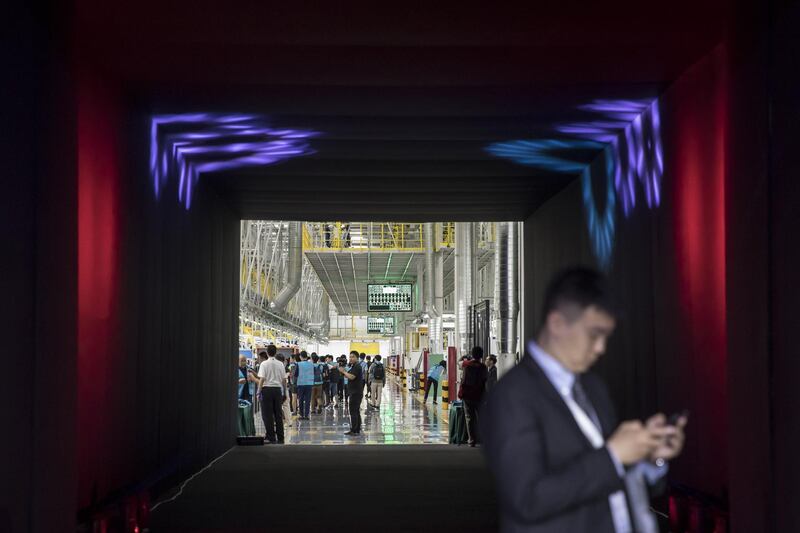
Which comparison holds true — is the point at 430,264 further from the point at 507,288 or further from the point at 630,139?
the point at 630,139

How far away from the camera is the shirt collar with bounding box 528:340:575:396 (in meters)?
A: 2.07

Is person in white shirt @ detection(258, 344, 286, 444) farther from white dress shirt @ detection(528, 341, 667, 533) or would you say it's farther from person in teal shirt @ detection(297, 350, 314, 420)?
white dress shirt @ detection(528, 341, 667, 533)

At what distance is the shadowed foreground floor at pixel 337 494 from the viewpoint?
22.1ft

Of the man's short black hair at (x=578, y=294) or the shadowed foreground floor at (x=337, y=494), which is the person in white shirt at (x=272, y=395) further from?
the man's short black hair at (x=578, y=294)

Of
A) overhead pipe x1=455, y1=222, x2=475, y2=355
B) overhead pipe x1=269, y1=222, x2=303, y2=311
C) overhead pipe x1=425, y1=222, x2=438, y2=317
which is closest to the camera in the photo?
overhead pipe x1=455, y1=222, x2=475, y2=355

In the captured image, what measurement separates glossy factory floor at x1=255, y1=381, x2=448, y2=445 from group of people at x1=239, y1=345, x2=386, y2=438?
33 cm

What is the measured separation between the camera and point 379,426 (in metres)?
17.7

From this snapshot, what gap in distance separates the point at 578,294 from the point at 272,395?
11.8m

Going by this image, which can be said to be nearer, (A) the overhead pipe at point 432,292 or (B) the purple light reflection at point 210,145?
(B) the purple light reflection at point 210,145

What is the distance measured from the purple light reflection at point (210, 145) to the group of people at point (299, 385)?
14.8 ft

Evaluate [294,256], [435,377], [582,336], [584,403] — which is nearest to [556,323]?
[582,336]

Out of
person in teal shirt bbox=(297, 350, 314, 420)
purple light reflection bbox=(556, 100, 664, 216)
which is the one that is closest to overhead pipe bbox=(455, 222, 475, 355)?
person in teal shirt bbox=(297, 350, 314, 420)

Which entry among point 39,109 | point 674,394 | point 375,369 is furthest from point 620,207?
point 375,369

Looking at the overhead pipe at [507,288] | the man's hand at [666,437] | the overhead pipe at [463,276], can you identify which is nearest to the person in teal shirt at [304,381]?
the overhead pipe at [507,288]
